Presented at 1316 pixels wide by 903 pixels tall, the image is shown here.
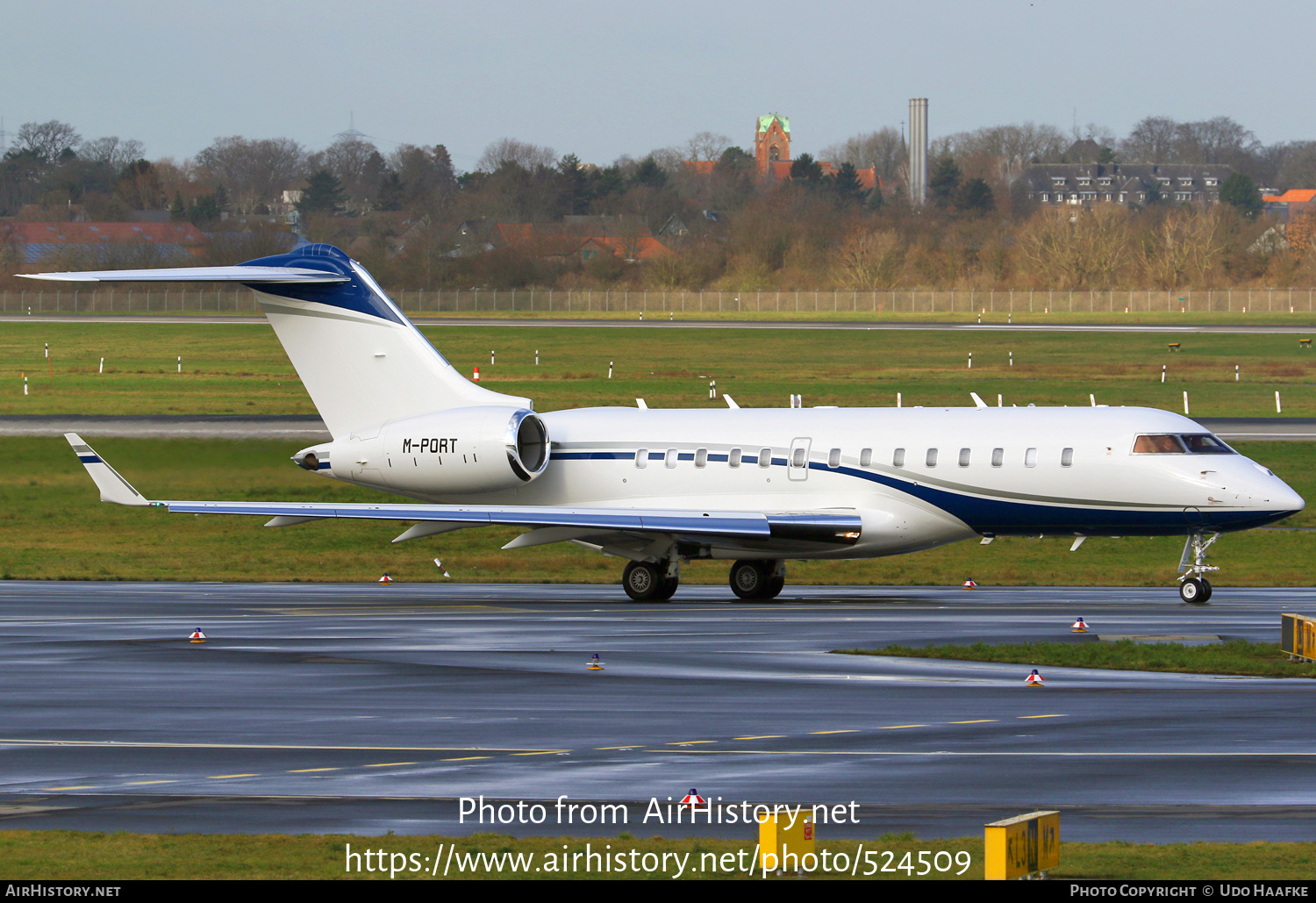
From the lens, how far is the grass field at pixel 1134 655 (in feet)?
67.7

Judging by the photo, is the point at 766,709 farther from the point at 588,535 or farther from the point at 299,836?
the point at 588,535

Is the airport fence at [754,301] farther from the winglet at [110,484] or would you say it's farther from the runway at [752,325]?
the winglet at [110,484]

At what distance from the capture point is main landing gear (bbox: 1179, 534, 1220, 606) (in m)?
28.7

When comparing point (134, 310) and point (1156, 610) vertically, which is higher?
point (134, 310)

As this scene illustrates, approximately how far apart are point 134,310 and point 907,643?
106328 millimetres

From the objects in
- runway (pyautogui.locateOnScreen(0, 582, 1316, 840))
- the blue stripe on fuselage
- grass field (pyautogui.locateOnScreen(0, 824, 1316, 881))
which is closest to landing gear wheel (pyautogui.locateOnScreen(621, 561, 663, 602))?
runway (pyautogui.locateOnScreen(0, 582, 1316, 840))

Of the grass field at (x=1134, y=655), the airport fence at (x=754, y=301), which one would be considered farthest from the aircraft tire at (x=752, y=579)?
the airport fence at (x=754, y=301)

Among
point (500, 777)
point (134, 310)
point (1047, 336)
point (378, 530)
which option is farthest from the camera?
point (134, 310)

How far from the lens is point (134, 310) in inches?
4754

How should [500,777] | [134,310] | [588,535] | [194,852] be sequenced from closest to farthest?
[194,852]
[500,777]
[588,535]
[134,310]

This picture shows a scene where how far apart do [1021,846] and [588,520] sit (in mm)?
20789

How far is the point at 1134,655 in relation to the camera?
21.5m

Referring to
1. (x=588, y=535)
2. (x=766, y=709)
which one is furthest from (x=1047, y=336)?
(x=766, y=709)

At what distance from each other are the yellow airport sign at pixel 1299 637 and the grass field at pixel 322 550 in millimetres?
13982
